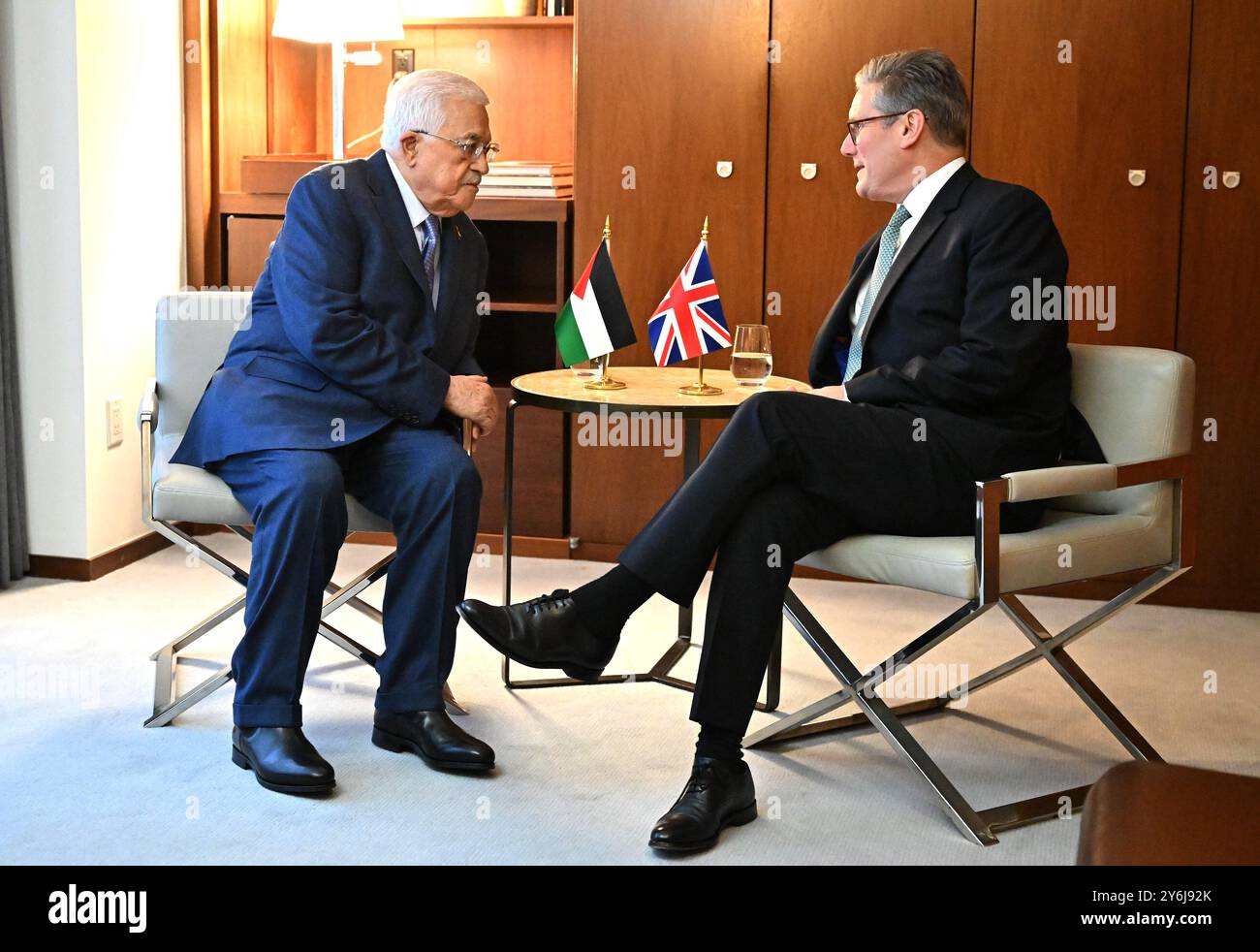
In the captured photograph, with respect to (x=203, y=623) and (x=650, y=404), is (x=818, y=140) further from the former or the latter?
(x=203, y=623)

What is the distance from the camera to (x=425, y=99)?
9.84ft

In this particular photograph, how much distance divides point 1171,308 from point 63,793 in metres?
3.09

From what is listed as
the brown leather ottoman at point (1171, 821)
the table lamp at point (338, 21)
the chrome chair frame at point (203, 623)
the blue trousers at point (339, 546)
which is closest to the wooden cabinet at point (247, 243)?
the table lamp at point (338, 21)

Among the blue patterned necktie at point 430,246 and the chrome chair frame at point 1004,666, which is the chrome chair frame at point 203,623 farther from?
the chrome chair frame at point 1004,666

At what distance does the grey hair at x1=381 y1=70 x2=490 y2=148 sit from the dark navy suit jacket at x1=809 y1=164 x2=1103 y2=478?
0.96 meters

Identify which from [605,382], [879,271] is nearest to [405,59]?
[605,382]

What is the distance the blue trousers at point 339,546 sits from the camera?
2727 mm

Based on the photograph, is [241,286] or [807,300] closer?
[807,300]

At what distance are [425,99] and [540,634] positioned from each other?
1155 mm

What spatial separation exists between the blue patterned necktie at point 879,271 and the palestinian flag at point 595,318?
1.70 feet

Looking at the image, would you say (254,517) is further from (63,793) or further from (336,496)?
(63,793)

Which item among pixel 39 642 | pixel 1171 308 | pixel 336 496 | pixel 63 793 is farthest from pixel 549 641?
pixel 1171 308
